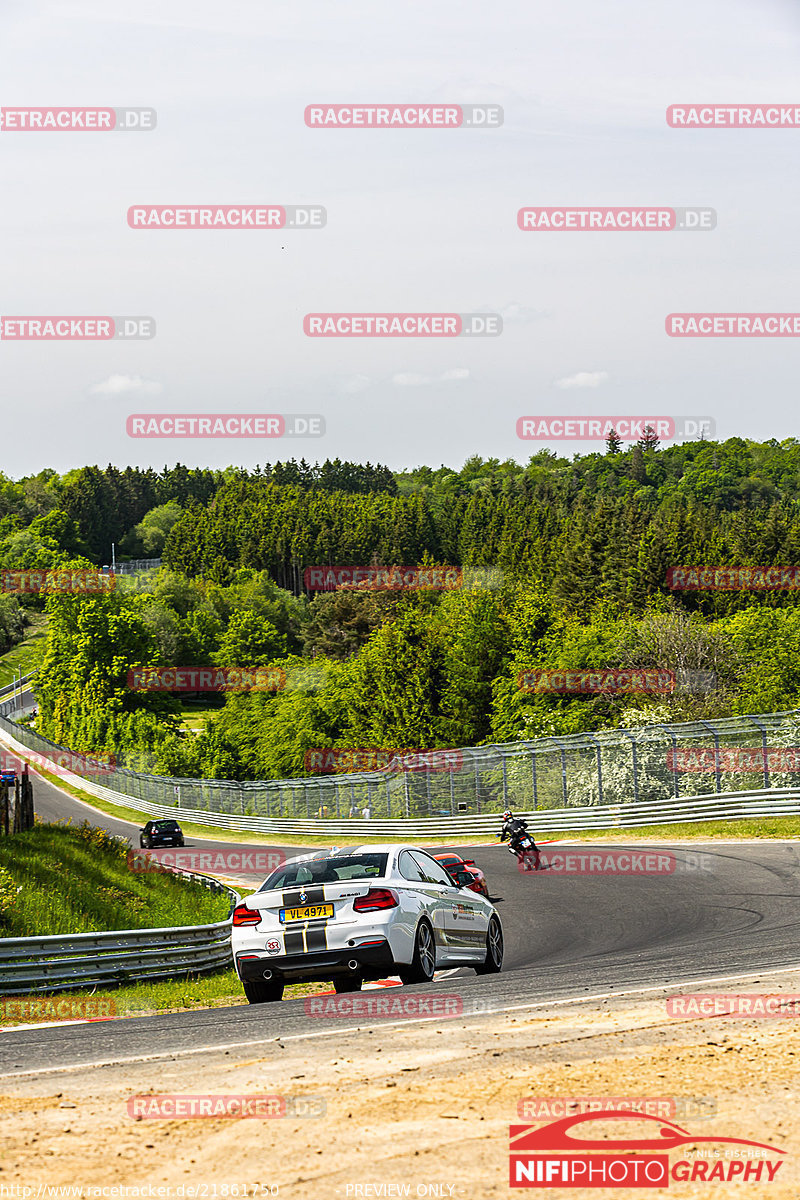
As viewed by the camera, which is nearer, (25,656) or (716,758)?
(716,758)

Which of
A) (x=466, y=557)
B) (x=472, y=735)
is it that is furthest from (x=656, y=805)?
(x=466, y=557)

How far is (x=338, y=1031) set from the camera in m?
8.41

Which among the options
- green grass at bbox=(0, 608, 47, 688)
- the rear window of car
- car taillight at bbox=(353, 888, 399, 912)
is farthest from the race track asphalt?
green grass at bbox=(0, 608, 47, 688)

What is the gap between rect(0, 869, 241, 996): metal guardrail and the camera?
41.8 ft

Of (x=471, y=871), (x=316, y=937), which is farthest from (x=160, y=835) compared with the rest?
(x=316, y=937)

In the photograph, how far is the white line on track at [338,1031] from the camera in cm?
741

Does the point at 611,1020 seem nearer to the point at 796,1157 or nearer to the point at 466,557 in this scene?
the point at 796,1157

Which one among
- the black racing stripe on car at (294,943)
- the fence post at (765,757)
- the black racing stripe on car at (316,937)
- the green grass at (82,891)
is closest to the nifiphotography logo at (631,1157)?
the black racing stripe on car at (316,937)

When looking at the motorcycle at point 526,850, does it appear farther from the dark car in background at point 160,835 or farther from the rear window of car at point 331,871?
the dark car in background at point 160,835

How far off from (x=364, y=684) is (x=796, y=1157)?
88.0 meters

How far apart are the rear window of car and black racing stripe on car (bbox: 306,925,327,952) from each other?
489 mm

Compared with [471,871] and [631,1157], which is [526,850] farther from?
[631,1157]

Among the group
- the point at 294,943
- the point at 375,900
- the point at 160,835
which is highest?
the point at 375,900

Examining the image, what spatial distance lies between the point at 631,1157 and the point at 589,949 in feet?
30.1
